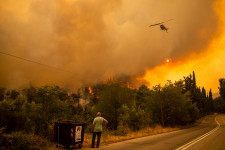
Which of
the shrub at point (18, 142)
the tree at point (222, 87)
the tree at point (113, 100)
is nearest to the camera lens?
the shrub at point (18, 142)

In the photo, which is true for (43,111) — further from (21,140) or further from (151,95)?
(151,95)

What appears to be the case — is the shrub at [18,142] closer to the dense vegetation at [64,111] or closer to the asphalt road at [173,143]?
the dense vegetation at [64,111]

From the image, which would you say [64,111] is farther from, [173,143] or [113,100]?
[113,100]

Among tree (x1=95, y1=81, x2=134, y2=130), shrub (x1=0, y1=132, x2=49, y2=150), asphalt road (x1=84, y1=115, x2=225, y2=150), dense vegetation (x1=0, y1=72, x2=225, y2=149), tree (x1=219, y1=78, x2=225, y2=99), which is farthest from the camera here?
tree (x1=219, y1=78, x2=225, y2=99)

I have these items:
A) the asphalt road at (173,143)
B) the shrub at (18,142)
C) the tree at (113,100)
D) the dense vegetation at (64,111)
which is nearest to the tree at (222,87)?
the dense vegetation at (64,111)

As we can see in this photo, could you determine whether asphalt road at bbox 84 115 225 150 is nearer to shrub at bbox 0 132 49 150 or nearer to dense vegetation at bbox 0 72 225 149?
shrub at bbox 0 132 49 150

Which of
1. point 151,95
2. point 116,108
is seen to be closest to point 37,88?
point 116,108

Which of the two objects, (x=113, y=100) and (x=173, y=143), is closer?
(x=173, y=143)

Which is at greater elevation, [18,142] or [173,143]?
[18,142]

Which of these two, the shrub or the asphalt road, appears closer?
the shrub

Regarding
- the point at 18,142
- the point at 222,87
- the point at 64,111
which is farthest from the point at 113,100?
the point at 222,87

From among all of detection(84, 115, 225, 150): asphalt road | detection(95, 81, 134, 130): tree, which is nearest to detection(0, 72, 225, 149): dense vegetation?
detection(95, 81, 134, 130): tree

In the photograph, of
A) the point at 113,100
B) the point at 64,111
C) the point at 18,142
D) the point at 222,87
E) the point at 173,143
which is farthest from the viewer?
the point at 222,87

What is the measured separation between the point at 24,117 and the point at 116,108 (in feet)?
64.3
